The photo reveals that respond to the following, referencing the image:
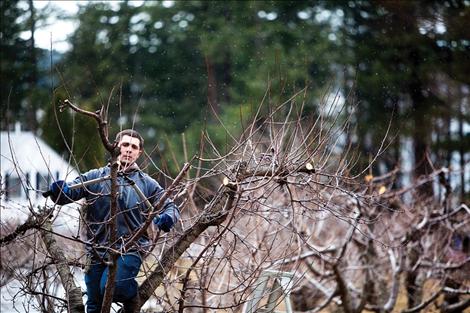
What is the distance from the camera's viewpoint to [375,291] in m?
14.5

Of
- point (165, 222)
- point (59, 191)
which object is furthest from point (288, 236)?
point (59, 191)

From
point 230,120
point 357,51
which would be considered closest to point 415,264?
point 230,120

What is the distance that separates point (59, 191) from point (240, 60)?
2375cm

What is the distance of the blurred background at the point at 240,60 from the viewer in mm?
25469

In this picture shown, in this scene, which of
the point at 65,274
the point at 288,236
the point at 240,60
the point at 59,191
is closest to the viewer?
the point at 59,191

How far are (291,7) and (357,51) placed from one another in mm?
3627

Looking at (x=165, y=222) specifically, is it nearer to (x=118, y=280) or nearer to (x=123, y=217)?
(x=123, y=217)

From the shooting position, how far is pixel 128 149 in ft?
19.0

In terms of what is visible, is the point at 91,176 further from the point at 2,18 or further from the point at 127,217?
the point at 2,18

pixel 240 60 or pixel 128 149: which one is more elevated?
pixel 240 60

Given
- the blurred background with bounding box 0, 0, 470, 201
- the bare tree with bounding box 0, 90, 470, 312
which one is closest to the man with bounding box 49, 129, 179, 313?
the bare tree with bounding box 0, 90, 470, 312

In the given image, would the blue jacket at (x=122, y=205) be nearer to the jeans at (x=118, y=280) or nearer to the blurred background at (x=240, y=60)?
the jeans at (x=118, y=280)

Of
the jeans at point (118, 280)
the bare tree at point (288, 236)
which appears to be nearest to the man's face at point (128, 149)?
the bare tree at point (288, 236)

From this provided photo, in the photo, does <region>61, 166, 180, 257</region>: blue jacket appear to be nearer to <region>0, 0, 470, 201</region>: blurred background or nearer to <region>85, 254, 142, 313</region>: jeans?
<region>85, 254, 142, 313</region>: jeans
